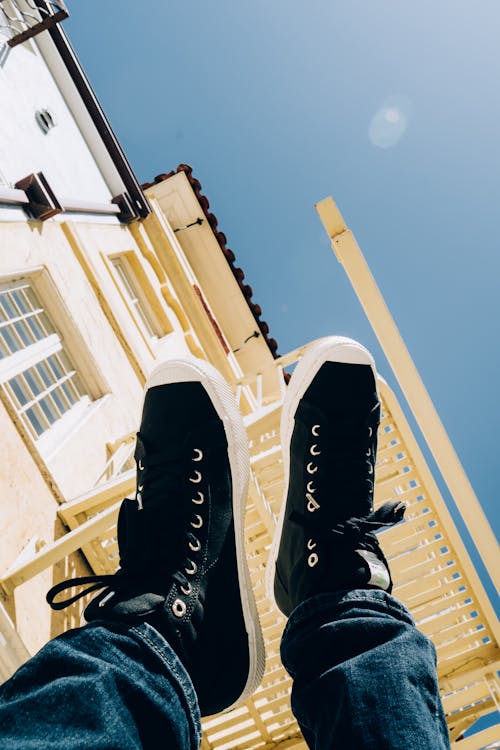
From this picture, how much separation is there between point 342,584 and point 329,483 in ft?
1.90

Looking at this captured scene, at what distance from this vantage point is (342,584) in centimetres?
184

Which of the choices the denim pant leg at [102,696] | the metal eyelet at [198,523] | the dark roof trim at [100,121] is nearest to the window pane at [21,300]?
the metal eyelet at [198,523]

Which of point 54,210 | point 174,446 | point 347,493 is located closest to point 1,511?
point 174,446

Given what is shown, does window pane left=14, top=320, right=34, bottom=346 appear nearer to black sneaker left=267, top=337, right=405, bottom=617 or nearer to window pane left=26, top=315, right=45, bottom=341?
window pane left=26, top=315, right=45, bottom=341

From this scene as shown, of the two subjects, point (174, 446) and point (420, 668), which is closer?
point (420, 668)

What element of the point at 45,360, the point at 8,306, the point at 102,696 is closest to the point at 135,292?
the point at 45,360

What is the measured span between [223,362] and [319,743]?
7.10 m

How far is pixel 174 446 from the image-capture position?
2.42 meters

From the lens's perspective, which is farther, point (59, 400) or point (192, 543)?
point (59, 400)

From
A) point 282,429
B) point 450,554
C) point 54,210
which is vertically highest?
point 54,210

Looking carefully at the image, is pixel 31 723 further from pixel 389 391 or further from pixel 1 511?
pixel 389 391

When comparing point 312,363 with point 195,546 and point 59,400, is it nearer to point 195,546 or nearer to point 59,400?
point 195,546

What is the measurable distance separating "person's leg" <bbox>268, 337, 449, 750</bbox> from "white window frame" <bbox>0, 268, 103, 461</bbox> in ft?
6.28

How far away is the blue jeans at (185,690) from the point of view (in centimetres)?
120
